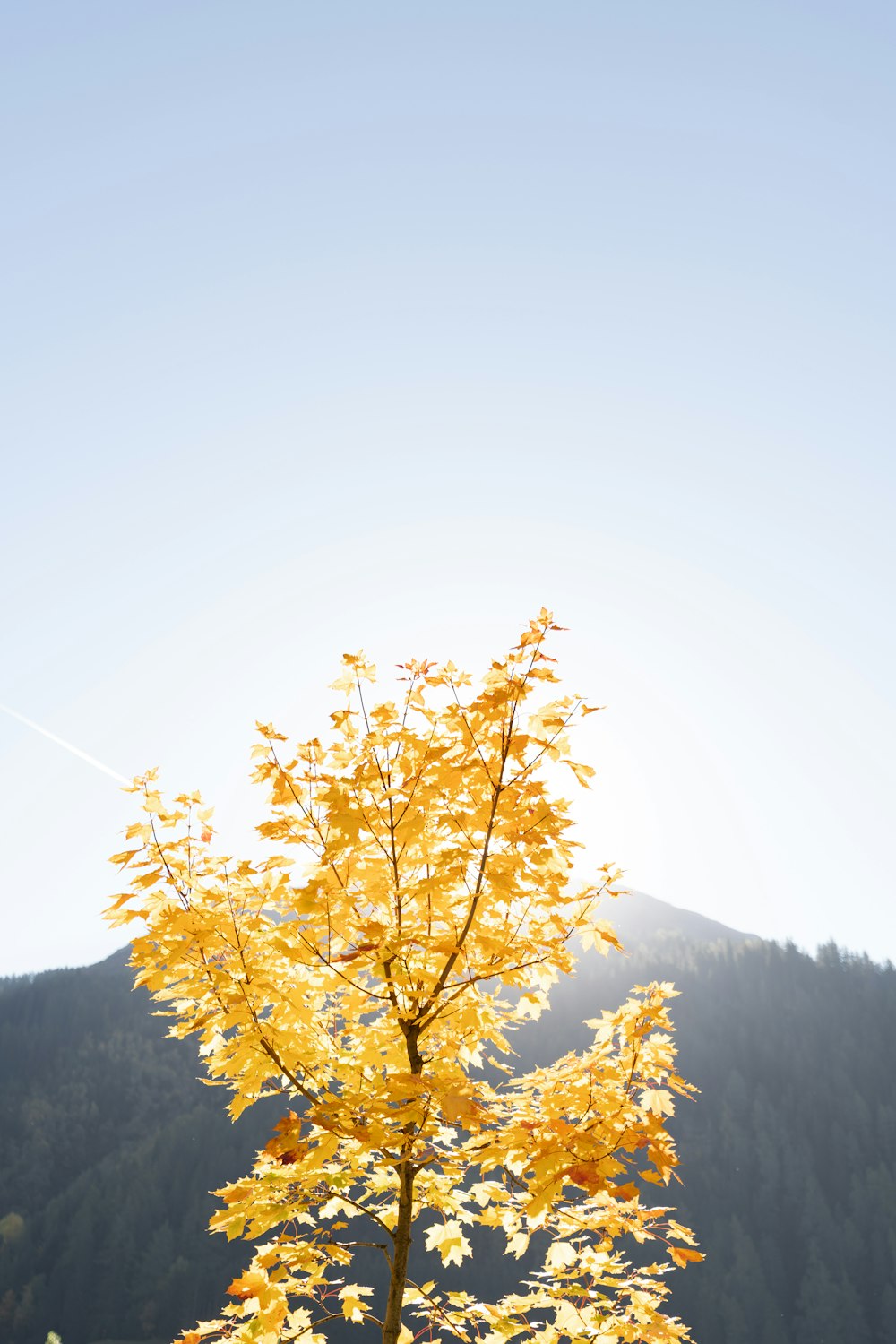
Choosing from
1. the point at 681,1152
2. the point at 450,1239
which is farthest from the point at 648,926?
the point at 450,1239

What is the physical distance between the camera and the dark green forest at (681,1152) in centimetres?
7275

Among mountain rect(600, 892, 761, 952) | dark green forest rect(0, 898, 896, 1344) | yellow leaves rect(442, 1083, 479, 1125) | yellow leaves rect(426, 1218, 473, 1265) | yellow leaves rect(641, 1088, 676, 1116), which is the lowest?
dark green forest rect(0, 898, 896, 1344)

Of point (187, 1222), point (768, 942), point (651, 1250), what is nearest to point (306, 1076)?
point (187, 1222)

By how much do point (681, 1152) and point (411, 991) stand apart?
10086 centimetres

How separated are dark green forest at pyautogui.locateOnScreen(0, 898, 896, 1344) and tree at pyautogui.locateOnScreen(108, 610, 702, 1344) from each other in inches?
3249

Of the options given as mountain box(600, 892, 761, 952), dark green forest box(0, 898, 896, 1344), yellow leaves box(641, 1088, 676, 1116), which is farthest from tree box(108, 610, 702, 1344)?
mountain box(600, 892, 761, 952)

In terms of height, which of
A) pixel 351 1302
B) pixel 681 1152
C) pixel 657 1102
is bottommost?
pixel 681 1152

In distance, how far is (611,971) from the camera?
346ft

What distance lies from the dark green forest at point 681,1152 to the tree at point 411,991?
271 ft

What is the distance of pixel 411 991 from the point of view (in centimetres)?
402

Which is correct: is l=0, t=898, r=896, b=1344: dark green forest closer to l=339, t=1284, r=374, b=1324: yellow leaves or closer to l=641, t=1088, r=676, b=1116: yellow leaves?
l=339, t=1284, r=374, b=1324: yellow leaves

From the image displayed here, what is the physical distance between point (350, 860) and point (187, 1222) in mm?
96920

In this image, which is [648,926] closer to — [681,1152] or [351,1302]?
[681,1152]

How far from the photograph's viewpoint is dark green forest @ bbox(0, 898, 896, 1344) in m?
72.8
